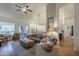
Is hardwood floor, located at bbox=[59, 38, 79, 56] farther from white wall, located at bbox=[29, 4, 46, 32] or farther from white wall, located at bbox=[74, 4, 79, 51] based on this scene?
white wall, located at bbox=[29, 4, 46, 32]

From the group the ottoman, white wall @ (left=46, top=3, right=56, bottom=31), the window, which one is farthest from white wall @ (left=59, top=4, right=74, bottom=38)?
the window

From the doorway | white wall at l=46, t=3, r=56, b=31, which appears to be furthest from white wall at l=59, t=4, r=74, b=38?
white wall at l=46, t=3, r=56, b=31

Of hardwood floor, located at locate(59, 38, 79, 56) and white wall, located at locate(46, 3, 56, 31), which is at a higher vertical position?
white wall, located at locate(46, 3, 56, 31)

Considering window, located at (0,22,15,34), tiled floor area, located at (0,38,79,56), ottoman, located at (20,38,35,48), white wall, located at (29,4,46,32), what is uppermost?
white wall, located at (29,4,46,32)

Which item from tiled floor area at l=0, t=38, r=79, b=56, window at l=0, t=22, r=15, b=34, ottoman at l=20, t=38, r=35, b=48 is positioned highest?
window at l=0, t=22, r=15, b=34

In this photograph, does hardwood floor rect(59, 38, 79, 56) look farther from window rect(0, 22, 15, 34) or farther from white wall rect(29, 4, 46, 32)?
window rect(0, 22, 15, 34)

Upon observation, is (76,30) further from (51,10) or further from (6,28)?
(6,28)

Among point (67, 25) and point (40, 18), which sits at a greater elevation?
point (40, 18)

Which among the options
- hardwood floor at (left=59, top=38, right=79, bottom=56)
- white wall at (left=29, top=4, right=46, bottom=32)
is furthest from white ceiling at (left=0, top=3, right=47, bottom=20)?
hardwood floor at (left=59, top=38, right=79, bottom=56)

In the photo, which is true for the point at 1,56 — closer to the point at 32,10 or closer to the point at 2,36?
the point at 2,36

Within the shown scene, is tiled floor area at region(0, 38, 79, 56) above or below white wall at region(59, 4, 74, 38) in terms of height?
below

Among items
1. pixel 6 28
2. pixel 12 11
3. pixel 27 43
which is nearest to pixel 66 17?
pixel 27 43

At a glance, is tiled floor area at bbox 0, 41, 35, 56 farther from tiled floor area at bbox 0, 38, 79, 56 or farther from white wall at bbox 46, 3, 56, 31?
white wall at bbox 46, 3, 56, 31

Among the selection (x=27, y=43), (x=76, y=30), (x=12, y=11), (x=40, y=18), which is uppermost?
(x=12, y=11)
